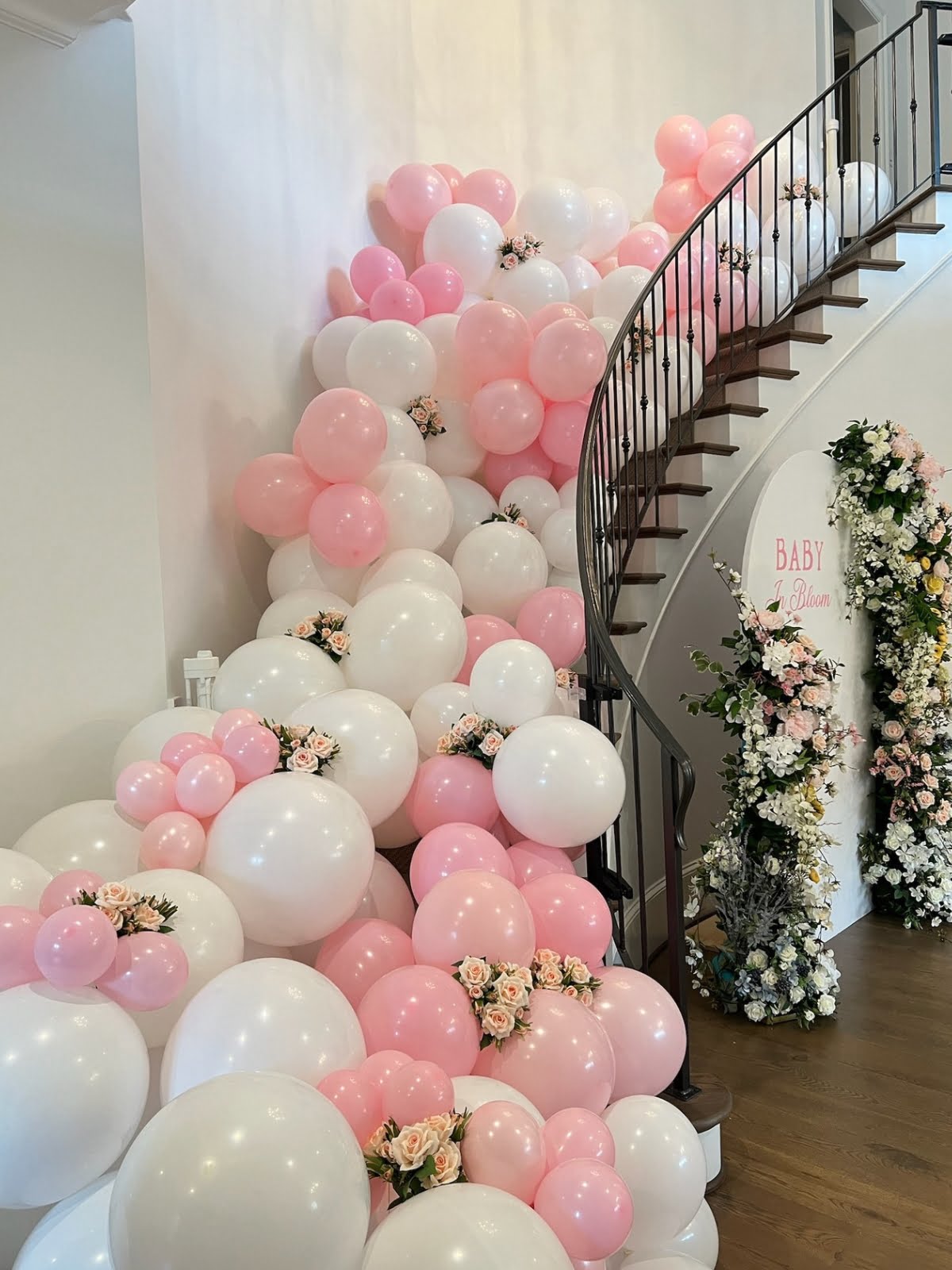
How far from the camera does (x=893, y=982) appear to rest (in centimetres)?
370

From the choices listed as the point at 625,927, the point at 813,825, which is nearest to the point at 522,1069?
the point at 813,825

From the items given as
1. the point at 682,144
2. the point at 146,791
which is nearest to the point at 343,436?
the point at 146,791

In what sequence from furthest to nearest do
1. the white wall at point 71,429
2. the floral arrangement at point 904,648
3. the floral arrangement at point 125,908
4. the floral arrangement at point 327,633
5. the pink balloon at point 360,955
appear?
the floral arrangement at point 904,648, the floral arrangement at point 327,633, the white wall at point 71,429, the pink balloon at point 360,955, the floral arrangement at point 125,908

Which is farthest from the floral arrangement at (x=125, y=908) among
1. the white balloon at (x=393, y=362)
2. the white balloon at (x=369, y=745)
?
the white balloon at (x=393, y=362)

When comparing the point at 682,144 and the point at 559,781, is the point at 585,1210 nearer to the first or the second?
the point at 559,781

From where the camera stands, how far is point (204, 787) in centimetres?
212

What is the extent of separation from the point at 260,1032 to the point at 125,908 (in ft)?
1.08

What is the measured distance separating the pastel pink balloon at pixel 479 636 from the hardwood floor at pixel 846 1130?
146 cm

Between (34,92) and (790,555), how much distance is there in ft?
9.41

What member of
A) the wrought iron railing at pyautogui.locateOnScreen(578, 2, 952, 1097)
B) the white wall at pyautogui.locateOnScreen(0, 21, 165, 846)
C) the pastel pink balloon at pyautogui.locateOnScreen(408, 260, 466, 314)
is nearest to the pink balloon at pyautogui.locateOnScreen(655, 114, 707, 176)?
the wrought iron railing at pyautogui.locateOnScreen(578, 2, 952, 1097)

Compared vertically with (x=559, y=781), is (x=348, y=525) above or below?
above

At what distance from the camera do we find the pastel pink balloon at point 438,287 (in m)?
Result: 3.85

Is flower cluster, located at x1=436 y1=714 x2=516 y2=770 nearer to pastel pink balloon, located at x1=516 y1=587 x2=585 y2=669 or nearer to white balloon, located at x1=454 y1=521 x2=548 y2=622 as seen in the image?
pastel pink balloon, located at x1=516 y1=587 x2=585 y2=669

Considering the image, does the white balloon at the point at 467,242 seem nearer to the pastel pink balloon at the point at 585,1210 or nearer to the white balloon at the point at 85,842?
the white balloon at the point at 85,842
